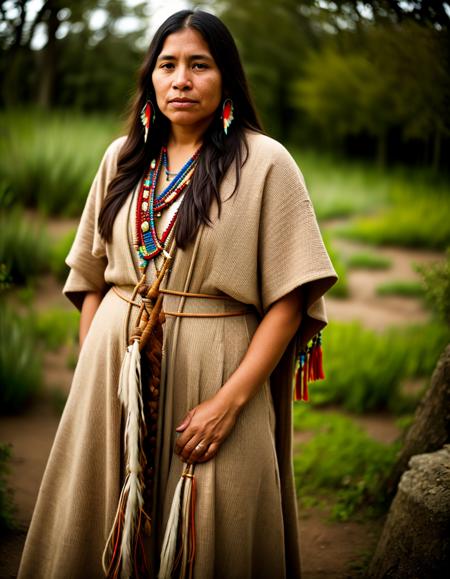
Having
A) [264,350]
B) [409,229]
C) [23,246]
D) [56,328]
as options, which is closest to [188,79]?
[264,350]

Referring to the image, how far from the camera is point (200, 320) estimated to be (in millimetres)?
2061

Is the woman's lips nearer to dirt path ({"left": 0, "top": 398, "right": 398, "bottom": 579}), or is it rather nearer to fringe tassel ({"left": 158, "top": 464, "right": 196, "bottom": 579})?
fringe tassel ({"left": 158, "top": 464, "right": 196, "bottom": 579})

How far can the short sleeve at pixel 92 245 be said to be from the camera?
7.52 feet

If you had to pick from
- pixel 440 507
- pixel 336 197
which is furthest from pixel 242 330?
pixel 336 197

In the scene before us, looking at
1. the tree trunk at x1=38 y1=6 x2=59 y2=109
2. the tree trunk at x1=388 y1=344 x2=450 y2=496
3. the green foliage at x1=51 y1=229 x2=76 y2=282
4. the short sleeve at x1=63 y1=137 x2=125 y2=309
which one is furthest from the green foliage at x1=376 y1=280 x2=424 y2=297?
the tree trunk at x1=38 y1=6 x2=59 y2=109

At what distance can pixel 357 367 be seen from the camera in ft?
16.4

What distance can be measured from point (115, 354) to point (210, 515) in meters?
0.57

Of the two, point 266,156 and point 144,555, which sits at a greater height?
point 266,156

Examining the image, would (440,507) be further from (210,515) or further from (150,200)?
(150,200)

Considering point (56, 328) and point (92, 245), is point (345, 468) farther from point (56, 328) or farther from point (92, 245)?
point (56, 328)

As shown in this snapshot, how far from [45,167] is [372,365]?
16.2 feet

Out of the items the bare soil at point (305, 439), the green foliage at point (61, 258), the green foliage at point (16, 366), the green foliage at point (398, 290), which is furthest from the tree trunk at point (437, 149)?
the green foliage at point (61, 258)

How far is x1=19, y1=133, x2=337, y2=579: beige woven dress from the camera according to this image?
1998 mm

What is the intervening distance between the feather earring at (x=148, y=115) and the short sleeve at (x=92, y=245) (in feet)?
0.46
